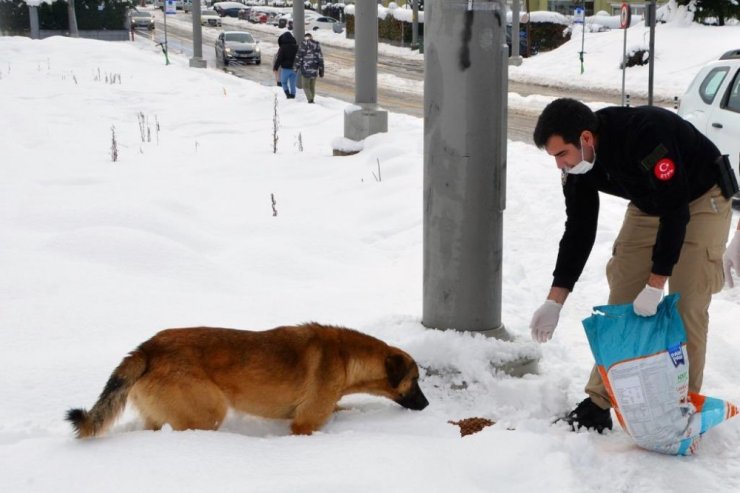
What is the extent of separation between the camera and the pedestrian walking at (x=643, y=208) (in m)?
3.49

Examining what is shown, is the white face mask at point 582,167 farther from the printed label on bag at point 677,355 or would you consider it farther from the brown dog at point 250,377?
the brown dog at point 250,377

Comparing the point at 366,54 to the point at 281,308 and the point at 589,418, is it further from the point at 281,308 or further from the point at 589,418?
the point at 589,418

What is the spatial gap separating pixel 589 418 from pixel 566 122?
1.38m

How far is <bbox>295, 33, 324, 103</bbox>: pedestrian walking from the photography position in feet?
65.0

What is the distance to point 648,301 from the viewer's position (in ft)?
11.5

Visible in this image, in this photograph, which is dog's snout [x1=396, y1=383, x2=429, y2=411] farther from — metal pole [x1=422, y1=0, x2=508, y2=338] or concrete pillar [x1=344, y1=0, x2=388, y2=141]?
concrete pillar [x1=344, y1=0, x2=388, y2=141]

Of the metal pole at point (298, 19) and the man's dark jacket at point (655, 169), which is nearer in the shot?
the man's dark jacket at point (655, 169)

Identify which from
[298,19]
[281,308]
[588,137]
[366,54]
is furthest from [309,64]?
[588,137]

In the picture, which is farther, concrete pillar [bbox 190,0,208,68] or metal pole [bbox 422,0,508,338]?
concrete pillar [bbox 190,0,208,68]

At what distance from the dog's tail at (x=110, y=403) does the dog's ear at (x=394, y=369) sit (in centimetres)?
115

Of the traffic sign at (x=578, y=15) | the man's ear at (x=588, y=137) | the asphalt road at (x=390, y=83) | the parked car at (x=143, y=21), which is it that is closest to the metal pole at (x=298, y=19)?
the asphalt road at (x=390, y=83)

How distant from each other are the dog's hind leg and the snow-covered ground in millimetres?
91

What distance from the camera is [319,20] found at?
63.2 meters

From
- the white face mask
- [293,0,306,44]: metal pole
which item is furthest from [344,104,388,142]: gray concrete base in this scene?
[293,0,306,44]: metal pole
